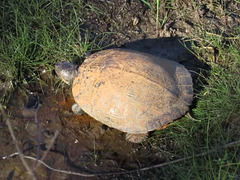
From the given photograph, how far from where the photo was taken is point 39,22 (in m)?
4.25

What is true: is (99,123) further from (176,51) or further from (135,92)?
(176,51)

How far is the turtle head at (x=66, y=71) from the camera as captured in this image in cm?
382

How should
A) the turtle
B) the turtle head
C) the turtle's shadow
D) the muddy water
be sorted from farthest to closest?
the turtle's shadow < the turtle head < the muddy water < the turtle

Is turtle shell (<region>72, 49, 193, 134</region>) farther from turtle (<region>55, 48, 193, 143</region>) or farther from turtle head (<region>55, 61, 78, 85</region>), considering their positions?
turtle head (<region>55, 61, 78, 85</region>)

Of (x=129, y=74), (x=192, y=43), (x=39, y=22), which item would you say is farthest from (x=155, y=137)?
(x=39, y=22)

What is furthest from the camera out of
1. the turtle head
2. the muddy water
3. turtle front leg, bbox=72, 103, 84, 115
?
the turtle head

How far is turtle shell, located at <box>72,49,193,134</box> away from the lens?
308cm

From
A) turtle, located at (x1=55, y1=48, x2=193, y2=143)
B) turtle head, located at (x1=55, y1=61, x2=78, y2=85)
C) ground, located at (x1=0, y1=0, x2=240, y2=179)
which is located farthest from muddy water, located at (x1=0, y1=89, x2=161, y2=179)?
turtle, located at (x1=55, y1=48, x2=193, y2=143)

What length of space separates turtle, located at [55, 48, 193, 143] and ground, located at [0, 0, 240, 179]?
1.38ft

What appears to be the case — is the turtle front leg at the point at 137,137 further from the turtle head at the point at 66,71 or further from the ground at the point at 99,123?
the turtle head at the point at 66,71

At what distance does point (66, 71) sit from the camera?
3.83m

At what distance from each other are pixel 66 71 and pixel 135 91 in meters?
1.15

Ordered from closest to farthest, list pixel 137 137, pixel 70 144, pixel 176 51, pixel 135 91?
1. pixel 135 91
2. pixel 137 137
3. pixel 70 144
4. pixel 176 51

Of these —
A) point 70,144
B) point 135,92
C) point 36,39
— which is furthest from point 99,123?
point 36,39
